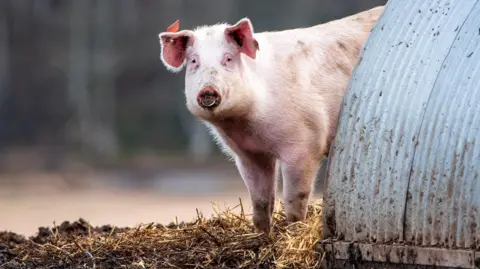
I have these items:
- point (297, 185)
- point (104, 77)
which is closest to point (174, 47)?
point (297, 185)

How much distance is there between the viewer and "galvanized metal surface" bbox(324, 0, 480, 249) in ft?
19.0

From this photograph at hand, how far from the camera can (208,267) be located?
6.67 metres

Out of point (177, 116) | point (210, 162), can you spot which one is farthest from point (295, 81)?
Answer: point (177, 116)

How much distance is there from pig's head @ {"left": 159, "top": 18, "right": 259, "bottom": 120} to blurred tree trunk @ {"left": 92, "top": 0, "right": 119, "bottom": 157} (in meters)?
15.1

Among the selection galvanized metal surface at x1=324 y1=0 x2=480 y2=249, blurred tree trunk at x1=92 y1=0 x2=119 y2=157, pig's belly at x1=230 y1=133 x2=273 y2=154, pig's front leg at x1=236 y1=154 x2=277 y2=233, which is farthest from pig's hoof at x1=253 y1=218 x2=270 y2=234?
blurred tree trunk at x1=92 y1=0 x2=119 y2=157

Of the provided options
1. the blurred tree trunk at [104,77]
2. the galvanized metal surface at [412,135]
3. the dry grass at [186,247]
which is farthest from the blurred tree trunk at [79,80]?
the galvanized metal surface at [412,135]

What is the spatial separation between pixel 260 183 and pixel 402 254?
7.01 feet

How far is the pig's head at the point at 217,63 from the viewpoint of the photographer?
7.36 metres

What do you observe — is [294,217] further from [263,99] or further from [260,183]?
[263,99]

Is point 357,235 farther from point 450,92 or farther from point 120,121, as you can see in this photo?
point 120,121

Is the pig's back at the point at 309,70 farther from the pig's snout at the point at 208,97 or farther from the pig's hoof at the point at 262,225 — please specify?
the pig's hoof at the point at 262,225

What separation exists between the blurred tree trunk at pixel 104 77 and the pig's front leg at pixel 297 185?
15255mm

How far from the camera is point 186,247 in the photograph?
7262 mm

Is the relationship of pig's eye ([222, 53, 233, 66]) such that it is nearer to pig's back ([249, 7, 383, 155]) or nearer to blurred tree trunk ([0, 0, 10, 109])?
pig's back ([249, 7, 383, 155])
